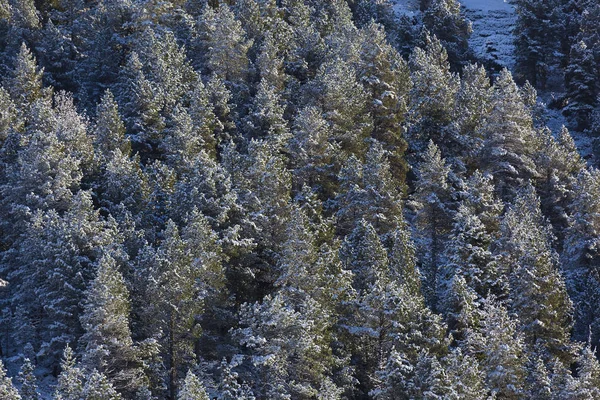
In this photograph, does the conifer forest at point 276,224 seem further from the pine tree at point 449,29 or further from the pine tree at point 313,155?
the pine tree at point 449,29

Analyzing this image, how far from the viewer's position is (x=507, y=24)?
105438mm

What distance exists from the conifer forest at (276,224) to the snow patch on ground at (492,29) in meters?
25.8

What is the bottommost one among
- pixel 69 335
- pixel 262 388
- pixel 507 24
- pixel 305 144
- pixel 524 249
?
pixel 262 388

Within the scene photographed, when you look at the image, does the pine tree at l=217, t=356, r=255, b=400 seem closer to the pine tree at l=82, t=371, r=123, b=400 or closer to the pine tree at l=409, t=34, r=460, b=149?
the pine tree at l=82, t=371, r=123, b=400

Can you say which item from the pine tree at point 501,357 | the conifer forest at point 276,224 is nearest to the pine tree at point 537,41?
the conifer forest at point 276,224

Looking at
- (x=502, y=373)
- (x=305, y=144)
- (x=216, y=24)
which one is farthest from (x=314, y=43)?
(x=502, y=373)

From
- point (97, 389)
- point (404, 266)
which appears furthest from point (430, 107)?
point (97, 389)

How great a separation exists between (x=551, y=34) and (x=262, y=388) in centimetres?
6498

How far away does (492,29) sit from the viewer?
341ft

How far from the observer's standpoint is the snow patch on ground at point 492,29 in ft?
308

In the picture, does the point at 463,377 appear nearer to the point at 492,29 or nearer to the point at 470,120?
the point at 470,120

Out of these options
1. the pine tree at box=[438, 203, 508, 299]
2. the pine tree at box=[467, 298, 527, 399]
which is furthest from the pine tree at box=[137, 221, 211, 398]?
the pine tree at box=[438, 203, 508, 299]

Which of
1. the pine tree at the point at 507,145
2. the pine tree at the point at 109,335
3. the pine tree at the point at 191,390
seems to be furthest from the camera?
the pine tree at the point at 507,145

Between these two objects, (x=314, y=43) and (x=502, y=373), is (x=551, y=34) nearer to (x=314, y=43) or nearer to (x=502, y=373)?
(x=314, y=43)
